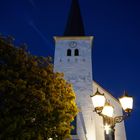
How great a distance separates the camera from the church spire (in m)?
34.1

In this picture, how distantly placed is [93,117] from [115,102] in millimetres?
7784

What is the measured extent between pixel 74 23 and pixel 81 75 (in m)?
9.01

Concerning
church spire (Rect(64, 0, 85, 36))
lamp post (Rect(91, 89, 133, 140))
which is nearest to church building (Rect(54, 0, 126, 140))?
church spire (Rect(64, 0, 85, 36))

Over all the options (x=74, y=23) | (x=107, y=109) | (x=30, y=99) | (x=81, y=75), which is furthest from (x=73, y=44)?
(x=107, y=109)

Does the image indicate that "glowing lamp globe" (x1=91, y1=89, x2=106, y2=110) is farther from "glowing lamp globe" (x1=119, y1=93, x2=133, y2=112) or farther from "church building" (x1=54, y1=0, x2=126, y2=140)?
"church building" (x1=54, y1=0, x2=126, y2=140)

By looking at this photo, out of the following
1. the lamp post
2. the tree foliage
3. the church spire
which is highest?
the church spire

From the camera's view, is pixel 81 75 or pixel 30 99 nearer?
pixel 30 99

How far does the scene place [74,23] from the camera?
3606 centimetres

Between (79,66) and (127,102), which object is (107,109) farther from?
(79,66)

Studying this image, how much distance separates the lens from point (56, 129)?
593 inches

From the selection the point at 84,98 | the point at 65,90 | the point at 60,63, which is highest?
the point at 60,63

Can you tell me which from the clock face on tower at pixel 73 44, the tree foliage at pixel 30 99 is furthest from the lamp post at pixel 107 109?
the clock face on tower at pixel 73 44

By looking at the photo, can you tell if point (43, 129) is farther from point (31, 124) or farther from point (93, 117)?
point (93, 117)

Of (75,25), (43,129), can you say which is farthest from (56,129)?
(75,25)
